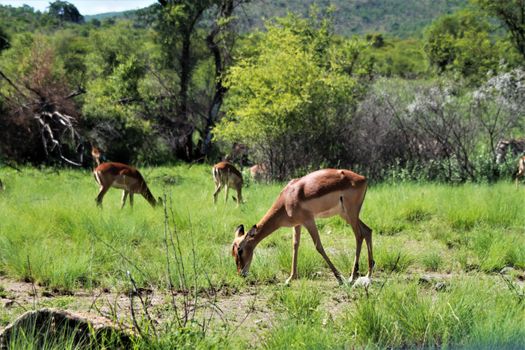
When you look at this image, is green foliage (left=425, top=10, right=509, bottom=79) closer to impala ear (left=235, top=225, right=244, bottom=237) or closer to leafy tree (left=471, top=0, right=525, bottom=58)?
leafy tree (left=471, top=0, right=525, bottom=58)

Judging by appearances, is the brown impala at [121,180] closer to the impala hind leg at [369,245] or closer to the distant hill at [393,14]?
the impala hind leg at [369,245]

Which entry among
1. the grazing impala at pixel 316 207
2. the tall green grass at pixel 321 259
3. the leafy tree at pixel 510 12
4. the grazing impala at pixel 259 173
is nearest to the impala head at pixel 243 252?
the grazing impala at pixel 316 207

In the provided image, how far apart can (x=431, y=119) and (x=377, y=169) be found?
2002mm

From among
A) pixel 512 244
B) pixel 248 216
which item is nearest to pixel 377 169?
pixel 248 216

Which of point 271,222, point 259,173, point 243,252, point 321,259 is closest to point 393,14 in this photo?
point 259,173

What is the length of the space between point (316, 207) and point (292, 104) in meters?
8.35

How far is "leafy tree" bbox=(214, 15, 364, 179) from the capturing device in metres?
15.5

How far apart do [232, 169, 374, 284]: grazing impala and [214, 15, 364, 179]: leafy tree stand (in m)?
8.10

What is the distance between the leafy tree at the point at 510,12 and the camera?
102ft

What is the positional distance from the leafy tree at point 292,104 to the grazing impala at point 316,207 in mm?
8098

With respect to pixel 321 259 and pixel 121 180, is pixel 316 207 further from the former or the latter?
pixel 121 180

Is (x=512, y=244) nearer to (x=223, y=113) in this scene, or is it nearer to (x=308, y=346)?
(x=308, y=346)

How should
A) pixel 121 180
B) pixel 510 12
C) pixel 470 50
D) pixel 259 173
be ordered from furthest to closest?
pixel 470 50, pixel 510 12, pixel 259 173, pixel 121 180

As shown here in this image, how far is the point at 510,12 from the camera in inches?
1256
